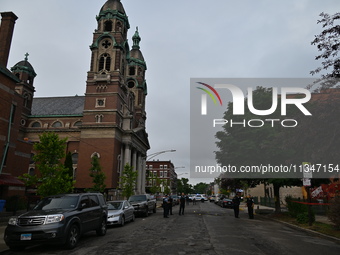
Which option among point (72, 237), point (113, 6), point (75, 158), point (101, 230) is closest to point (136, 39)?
point (113, 6)

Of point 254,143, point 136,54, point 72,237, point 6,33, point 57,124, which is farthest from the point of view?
point 136,54

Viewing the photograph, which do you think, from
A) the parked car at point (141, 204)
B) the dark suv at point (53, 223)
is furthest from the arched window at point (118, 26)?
the dark suv at point (53, 223)

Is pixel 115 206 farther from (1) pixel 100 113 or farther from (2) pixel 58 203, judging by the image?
(1) pixel 100 113

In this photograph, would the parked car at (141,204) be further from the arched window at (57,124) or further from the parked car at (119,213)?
the arched window at (57,124)

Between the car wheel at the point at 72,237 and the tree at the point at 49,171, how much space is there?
788 cm

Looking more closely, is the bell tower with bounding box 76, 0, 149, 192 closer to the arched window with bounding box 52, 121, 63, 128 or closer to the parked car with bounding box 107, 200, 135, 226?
the arched window with bounding box 52, 121, 63, 128

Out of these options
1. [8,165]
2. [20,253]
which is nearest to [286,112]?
[20,253]

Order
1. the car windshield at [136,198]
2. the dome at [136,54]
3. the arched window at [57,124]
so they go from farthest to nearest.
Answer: the dome at [136,54], the arched window at [57,124], the car windshield at [136,198]

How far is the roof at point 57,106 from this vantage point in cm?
5377

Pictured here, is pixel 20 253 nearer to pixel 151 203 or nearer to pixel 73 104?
pixel 151 203

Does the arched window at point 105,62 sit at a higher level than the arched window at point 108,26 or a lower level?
lower

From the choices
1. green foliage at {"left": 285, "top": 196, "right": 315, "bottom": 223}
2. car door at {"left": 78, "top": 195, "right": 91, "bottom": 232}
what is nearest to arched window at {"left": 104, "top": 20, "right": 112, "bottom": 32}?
green foliage at {"left": 285, "top": 196, "right": 315, "bottom": 223}

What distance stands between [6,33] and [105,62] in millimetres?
24803

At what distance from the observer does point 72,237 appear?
928 centimetres
